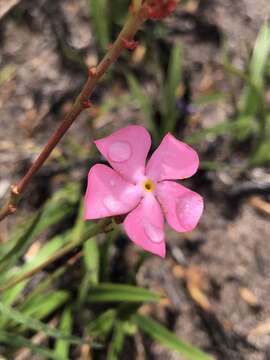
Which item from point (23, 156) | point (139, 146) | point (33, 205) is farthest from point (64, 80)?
point (139, 146)

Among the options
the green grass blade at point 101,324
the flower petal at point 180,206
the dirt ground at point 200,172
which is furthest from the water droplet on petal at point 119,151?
the dirt ground at point 200,172

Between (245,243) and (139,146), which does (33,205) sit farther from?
(139,146)

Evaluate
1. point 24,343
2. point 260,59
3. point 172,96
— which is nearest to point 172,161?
point 24,343

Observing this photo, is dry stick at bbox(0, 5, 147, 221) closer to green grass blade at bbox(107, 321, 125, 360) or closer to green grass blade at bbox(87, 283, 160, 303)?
green grass blade at bbox(87, 283, 160, 303)

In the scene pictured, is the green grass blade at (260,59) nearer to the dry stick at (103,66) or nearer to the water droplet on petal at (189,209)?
the water droplet on petal at (189,209)

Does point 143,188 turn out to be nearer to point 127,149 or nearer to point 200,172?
point 127,149

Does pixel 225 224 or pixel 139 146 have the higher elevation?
pixel 139 146
